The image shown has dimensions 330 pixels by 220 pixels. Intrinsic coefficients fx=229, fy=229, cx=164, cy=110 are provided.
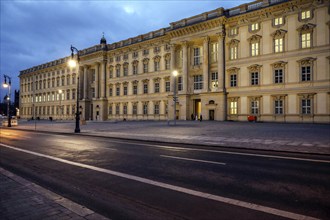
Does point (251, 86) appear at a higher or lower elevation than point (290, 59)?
lower

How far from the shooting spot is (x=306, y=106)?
32375 mm

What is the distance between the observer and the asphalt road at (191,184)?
427cm

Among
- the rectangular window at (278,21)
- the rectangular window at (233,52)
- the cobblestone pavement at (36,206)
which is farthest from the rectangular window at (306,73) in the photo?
the cobblestone pavement at (36,206)

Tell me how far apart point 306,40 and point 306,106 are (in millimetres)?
9377

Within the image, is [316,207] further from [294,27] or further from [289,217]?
[294,27]

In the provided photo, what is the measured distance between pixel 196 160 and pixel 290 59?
103 feet

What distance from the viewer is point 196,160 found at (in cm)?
896

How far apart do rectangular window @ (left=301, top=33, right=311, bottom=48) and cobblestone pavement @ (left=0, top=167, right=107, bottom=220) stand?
122 ft

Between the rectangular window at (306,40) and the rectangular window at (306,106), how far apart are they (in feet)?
25.4

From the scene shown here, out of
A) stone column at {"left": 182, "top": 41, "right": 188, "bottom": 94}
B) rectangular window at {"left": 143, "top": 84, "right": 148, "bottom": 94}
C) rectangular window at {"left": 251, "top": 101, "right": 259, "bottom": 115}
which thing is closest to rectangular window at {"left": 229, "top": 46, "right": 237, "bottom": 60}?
rectangular window at {"left": 251, "top": 101, "right": 259, "bottom": 115}

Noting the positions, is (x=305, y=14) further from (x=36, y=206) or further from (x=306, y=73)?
(x=36, y=206)

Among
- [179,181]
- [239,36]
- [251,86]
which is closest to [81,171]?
[179,181]

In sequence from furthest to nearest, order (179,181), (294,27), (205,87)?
(205,87)
(294,27)
(179,181)

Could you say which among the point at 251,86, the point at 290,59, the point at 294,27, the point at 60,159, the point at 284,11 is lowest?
the point at 60,159
